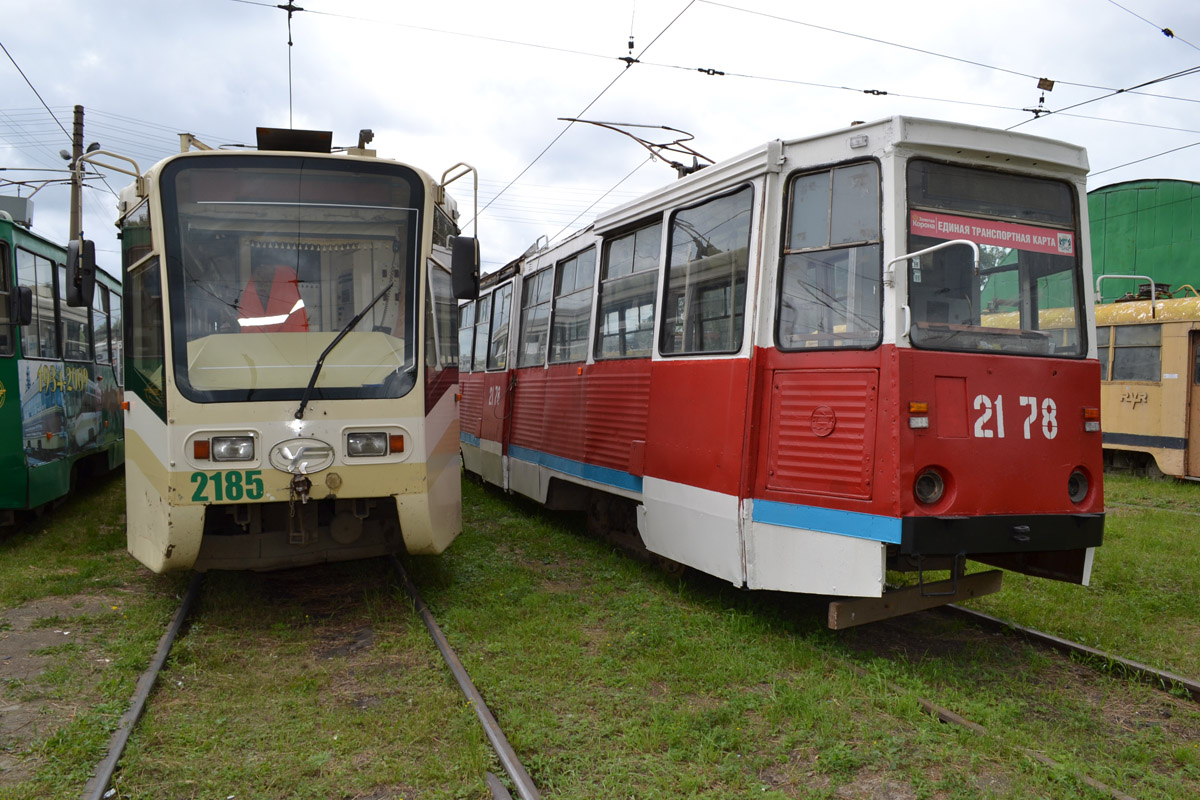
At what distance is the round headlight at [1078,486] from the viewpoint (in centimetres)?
536

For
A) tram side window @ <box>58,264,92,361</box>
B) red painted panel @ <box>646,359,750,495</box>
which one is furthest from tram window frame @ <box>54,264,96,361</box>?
red painted panel @ <box>646,359,750,495</box>

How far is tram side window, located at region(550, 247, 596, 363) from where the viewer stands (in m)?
8.30

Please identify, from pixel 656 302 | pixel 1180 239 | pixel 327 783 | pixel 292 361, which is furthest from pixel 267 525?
pixel 1180 239

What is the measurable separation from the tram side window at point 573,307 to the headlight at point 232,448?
11.6 ft

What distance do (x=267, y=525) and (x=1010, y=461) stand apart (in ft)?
15.9

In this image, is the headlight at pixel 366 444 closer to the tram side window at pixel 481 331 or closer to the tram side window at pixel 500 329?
the tram side window at pixel 500 329

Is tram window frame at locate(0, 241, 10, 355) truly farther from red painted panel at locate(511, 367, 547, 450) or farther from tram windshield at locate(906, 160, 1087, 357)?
tram windshield at locate(906, 160, 1087, 357)

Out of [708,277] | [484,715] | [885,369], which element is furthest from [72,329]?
[885,369]

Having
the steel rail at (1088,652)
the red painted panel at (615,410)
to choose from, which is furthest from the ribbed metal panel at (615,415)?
the steel rail at (1088,652)

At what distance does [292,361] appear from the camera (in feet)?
18.4

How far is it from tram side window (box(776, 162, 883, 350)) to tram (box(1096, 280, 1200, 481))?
410 inches

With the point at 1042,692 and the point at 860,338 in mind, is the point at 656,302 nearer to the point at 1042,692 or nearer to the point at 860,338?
the point at 860,338

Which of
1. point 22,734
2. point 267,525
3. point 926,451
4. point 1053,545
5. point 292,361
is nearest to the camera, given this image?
point 22,734

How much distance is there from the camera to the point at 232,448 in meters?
5.40
